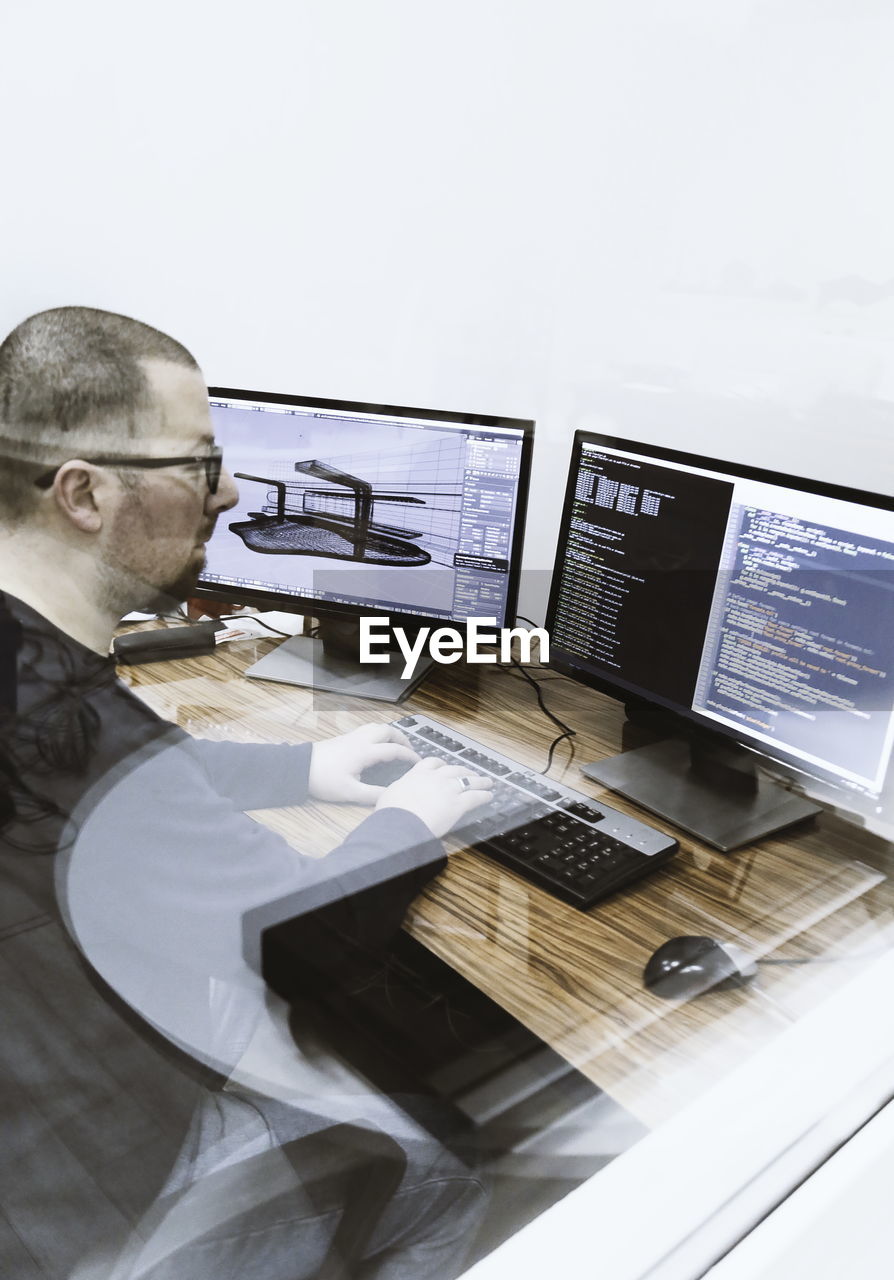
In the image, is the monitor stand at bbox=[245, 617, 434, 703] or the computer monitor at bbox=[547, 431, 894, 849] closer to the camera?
the computer monitor at bbox=[547, 431, 894, 849]

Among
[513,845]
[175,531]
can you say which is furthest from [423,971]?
[175,531]

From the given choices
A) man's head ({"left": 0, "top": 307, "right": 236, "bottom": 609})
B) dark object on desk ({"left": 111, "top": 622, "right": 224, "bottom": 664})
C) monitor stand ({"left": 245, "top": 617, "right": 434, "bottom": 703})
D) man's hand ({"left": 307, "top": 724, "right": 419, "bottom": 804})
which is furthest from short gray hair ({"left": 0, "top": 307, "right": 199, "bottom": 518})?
monitor stand ({"left": 245, "top": 617, "right": 434, "bottom": 703})

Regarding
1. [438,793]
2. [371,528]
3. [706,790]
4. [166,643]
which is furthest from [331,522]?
[706,790]

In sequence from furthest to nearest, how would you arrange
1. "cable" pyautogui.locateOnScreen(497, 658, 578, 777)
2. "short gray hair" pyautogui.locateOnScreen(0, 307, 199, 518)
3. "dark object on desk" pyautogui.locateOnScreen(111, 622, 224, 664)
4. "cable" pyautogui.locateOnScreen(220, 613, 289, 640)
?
1. "cable" pyautogui.locateOnScreen(220, 613, 289, 640)
2. "cable" pyautogui.locateOnScreen(497, 658, 578, 777)
3. "dark object on desk" pyautogui.locateOnScreen(111, 622, 224, 664)
4. "short gray hair" pyautogui.locateOnScreen(0, 307, 199, 518)

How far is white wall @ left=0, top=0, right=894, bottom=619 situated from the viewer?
600mm

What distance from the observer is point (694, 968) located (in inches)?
34.3

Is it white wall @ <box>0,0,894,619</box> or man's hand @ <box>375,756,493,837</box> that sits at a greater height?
white wall @ <box>0,0,894,619</box>

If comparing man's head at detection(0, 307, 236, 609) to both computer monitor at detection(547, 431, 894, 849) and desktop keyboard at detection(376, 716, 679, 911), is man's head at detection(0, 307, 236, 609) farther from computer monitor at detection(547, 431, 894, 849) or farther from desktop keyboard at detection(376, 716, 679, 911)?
computer monitor at detection(547, 431, 894, 849)

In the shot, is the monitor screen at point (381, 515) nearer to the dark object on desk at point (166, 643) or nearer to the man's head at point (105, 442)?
the dark object on desk at point (166, 643)

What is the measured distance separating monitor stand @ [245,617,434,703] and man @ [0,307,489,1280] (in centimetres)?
41

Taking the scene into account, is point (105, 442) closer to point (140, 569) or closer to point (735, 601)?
point (140, 569)

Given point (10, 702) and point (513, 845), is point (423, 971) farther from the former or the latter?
point (10, 702)

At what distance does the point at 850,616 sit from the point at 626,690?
0.33m

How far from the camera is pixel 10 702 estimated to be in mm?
621
